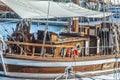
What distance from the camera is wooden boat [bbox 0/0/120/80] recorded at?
1553 cm

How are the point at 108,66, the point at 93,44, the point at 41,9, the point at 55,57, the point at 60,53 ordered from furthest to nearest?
the point at 93,44 → the point at 108,66 → the point at 41,9 → the point at 60,53 → the point at 55,57

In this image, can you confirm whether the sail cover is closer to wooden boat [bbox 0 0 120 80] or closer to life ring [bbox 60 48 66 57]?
wooden boat [bbox 0 0 120 80]

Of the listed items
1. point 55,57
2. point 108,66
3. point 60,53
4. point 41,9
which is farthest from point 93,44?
point 41,9

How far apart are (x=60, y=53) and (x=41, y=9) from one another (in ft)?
6.69

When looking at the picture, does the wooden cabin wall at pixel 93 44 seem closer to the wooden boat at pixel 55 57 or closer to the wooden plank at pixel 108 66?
the wooden boat at pixel 55 57

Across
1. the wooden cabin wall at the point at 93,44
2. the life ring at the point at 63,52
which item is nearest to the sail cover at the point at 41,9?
the wooden cabin wall at the point at 93,44

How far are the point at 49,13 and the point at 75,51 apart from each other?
6.35 ft

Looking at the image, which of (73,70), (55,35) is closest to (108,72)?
(73,70)

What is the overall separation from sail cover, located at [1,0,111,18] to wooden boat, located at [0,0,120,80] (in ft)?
2.72

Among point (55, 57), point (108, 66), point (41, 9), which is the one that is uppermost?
point (41, 9)

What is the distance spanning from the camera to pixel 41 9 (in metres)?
16.4

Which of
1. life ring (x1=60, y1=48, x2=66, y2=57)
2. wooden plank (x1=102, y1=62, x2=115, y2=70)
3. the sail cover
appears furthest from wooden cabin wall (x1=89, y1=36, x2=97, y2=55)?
life ring (x1=60, y1=48, x2=66, y2=57)

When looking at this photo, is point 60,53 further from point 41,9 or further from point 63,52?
point 41,9

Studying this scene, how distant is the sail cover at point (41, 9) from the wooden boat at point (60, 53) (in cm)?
83
